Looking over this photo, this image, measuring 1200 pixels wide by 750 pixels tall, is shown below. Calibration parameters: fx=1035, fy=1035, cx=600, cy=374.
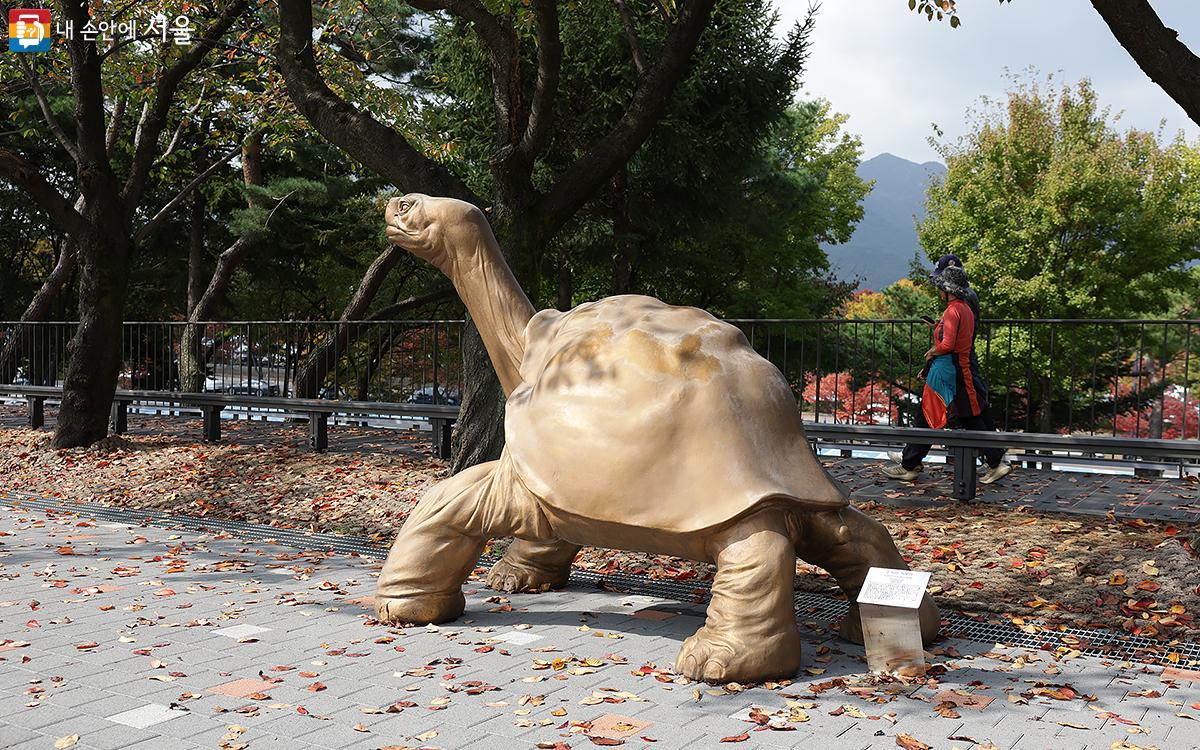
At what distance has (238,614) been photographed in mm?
5691

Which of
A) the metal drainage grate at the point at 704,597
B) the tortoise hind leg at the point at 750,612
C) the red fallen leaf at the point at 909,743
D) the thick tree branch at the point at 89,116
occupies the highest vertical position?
the thick tree branch at the point at 89,116

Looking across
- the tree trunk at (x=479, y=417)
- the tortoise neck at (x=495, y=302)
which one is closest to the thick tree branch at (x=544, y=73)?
the tree trunk at (x=479, y=417)

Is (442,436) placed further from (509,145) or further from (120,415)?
(120,415)

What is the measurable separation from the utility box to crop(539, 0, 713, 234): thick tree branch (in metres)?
5.15

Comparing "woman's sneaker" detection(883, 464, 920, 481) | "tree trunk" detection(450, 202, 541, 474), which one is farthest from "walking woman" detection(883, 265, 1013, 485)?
"tree trunk" detection(450, 202, 541, 474)

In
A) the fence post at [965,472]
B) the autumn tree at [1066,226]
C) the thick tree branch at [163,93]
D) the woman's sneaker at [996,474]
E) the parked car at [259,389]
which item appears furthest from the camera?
the autumn tree at [1066,226]

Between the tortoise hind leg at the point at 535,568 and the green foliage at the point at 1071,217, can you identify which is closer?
the tortoise hind leg at the point at 535,568

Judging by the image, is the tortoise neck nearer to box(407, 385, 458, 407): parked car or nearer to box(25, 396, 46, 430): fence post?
box(407, 385, 458, 407): parked car

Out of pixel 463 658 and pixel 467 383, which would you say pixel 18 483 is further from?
pixel 463 658

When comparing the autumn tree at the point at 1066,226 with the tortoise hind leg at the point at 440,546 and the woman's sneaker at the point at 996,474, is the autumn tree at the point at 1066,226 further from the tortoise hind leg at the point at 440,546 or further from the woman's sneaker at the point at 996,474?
the tortoise hind leg at the point at 440,546

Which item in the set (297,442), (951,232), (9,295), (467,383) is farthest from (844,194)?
(467,383)

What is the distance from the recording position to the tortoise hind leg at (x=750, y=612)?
4379 mm

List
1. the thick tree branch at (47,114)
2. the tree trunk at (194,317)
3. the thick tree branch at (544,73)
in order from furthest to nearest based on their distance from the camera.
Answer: the tree trunk at (194,317)
the thick tree branch at (47,114)
the thick tree branch at (544,73)

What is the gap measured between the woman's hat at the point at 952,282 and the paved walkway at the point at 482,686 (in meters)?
4.39
